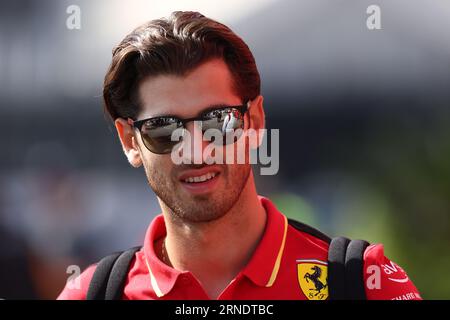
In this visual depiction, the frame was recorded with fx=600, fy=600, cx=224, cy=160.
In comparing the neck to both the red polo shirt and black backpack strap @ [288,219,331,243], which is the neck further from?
black backpack strap @ [288,219,331,243]

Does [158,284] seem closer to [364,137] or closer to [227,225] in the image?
[227,225]

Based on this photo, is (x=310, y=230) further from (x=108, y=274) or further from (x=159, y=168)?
(x=108, y=274)

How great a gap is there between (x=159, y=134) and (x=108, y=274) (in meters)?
0.64

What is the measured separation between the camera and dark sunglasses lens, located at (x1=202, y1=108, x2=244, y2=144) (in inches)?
93.0

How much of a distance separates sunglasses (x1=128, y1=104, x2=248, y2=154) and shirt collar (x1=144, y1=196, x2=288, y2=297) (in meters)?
0.45

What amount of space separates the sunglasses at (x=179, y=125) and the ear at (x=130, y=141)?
6.4 inches

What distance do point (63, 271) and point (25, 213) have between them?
0.48m

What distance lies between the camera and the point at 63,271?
12.4 ft

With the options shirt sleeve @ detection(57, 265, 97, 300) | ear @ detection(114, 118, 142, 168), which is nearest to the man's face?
ear @ detection(114, 118, 142, 168)

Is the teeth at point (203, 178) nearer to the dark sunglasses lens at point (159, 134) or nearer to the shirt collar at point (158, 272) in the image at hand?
the dark sunglasses lens at point (159, 134)

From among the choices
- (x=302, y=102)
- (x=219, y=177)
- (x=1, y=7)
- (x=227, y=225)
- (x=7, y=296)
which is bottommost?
(x=7, y=296)

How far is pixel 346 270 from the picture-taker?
7.44 feet

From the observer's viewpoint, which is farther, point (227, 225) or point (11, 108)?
point (11, 108)
